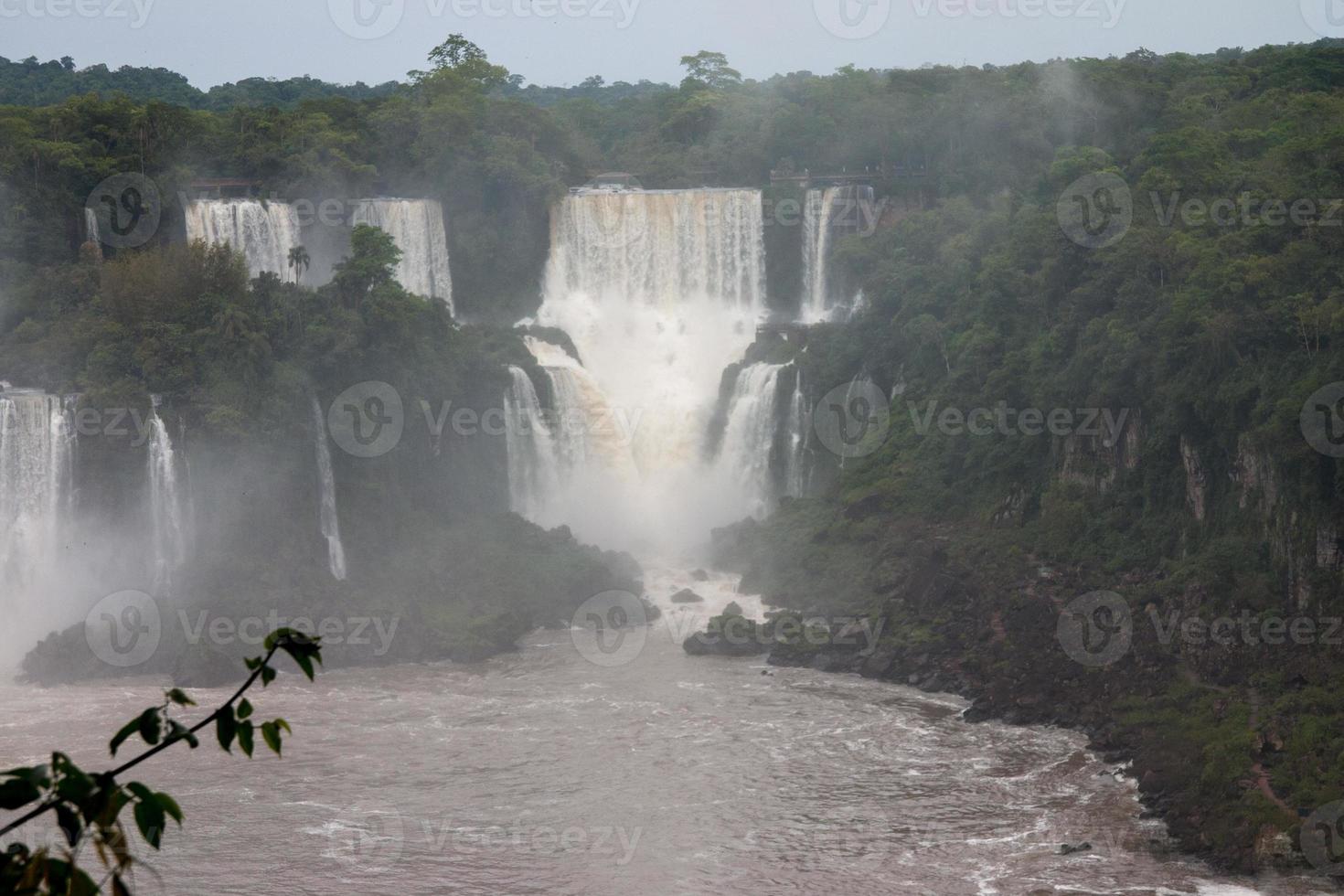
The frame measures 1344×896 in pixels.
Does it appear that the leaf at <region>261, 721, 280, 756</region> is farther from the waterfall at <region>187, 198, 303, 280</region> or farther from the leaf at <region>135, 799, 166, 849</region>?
the waterfall at <region>187, 198, 303, 280</region>

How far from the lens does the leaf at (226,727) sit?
20.4 ft

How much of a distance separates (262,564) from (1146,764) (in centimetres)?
2157

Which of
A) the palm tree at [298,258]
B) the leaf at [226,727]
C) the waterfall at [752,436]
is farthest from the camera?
the waterfall at [752,436]

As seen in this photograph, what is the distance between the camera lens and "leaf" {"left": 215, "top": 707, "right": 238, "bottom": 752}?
620cm

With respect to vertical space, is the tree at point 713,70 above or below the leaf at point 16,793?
above

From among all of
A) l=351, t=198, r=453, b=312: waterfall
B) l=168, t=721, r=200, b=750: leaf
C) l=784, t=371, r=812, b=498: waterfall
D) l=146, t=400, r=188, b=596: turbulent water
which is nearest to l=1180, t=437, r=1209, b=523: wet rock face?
l=784, t=371, r=812, b=498: waterfall

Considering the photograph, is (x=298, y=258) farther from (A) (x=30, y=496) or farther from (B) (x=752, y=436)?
(B) (x=752, y=436)

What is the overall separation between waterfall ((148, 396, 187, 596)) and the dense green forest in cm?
105

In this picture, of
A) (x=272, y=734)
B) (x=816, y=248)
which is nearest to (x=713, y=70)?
(x=816, y=248)

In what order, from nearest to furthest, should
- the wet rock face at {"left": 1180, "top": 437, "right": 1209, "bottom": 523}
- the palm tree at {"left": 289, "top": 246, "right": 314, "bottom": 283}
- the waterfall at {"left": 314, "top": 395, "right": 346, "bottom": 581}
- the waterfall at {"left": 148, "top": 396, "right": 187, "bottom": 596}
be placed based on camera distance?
1. the wet rock face at {"left": 1180, "top": 437, "right": 1209, "bottom": 523}
2. the waterfall at {"left": 148, "top": 396, "right": 187, "bottom": 596}
3. the waterfall at {"left": 314, "top": 395, "right": 346, "bottom": 581}
4. the palm tree at {"left": 289, "top": 246, "right": 314, "bottom": 283}

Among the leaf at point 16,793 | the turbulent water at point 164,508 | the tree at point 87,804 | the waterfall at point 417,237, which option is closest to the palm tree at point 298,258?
the waterfall at point 417,237

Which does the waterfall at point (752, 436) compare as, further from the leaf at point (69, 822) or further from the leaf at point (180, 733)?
the leaf at point (69, 822)

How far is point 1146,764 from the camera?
2955 centimetres

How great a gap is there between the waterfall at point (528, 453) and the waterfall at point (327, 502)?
622 centimetres
